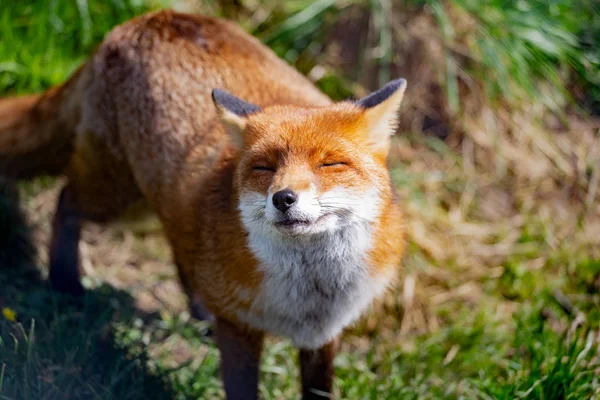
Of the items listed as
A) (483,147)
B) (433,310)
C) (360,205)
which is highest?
(360,205)

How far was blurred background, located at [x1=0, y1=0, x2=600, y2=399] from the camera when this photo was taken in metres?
4.54

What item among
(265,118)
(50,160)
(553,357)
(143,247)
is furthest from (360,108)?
(143,247)

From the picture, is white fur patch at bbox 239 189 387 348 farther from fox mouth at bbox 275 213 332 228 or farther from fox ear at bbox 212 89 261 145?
fox ear at bbox 212 89 261 145

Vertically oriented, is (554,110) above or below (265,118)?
below

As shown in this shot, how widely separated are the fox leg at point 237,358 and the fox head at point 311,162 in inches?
29.4

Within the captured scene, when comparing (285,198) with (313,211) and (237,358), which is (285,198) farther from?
(237,358)

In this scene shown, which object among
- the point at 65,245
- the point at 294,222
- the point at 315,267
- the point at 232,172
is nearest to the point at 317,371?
the point at 315,267

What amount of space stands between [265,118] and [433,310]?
109 inches

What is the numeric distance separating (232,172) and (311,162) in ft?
2.71

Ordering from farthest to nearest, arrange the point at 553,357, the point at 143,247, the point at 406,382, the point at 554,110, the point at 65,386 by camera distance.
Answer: the point at 554,110 → the point at 143,247 → the point at 406,382 → the point at 553,357 → the point at 65,386

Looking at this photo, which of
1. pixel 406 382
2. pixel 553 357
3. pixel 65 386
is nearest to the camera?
pixel 65 386

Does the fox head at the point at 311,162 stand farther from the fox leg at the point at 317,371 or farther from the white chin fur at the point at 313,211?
the fox leg at the point at 317,371

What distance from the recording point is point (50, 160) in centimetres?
543

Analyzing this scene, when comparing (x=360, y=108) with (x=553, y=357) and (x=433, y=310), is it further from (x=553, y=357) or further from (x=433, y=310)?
(x=433, y=310)
